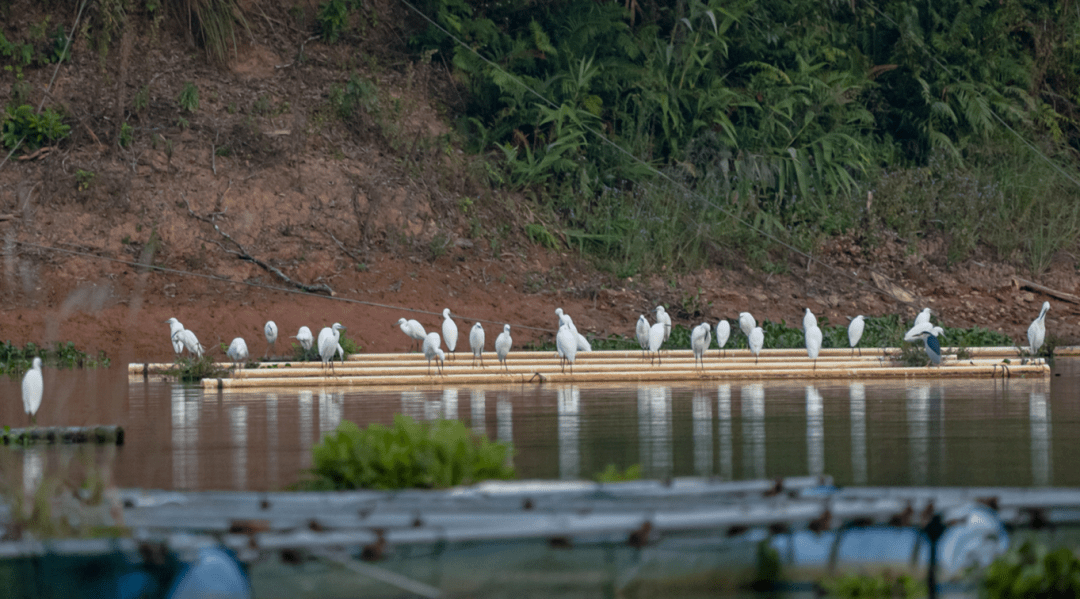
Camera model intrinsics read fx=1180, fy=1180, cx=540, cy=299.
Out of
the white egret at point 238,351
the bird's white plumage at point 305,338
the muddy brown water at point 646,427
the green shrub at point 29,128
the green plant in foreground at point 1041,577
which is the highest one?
the green shrub at point 29,128

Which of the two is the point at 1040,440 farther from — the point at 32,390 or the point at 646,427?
the point at 32,390

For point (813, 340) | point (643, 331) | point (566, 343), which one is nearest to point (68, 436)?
point (566, 343)

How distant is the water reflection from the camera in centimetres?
677

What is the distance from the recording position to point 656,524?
14.6 feet

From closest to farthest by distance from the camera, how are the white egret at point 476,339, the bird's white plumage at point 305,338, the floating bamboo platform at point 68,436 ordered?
the floating bamboo platform at point 68,436 → the white egret at point 476,339 → the bird's white plumage at point 305,338

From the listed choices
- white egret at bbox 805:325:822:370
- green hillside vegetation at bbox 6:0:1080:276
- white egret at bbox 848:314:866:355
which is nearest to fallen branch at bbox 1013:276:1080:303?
green hillside vegetation at bbox 6:0:1080:276

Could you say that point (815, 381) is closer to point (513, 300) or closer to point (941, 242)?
point (513, 300)

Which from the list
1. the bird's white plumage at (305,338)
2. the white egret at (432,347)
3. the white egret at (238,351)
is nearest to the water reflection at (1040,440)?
the white egret at (432,347)

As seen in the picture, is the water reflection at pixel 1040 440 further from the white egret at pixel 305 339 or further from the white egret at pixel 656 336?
the white egret at pixel 305 339

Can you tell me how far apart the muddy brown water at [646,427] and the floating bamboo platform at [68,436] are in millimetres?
147

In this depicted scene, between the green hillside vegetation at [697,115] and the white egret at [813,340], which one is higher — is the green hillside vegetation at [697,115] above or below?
above

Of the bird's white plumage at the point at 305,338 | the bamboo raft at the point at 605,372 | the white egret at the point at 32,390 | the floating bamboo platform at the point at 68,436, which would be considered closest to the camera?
A: the floating bamboo platform at the point at 68,436

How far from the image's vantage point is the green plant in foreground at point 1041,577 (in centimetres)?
415

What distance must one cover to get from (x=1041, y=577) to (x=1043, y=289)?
74.0 ft
